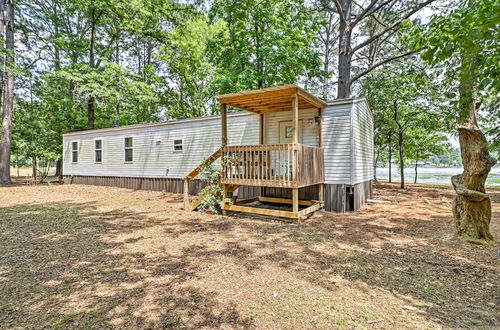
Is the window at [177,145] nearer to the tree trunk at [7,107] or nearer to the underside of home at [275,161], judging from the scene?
the underside of home at [275,161]

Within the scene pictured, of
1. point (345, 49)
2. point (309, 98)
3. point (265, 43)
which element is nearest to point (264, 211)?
point (309, 98)

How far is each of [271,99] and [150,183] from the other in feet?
25.0

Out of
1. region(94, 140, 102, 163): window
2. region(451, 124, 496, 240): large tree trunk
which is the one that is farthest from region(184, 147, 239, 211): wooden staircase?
region(94, 140, 102, 163): window

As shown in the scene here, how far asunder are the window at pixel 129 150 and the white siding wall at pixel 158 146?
0.23 meters

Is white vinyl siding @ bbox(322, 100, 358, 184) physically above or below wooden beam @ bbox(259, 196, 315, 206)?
above

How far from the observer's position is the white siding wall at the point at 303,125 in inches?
319

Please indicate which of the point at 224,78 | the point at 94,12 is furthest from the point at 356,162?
the point at 94,12

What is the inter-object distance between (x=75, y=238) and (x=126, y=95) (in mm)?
13339

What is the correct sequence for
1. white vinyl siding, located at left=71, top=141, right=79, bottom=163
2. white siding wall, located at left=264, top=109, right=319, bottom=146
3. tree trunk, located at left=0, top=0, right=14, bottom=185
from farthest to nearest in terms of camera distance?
white vinyl siding, located at left=71, top=141, right=79, bottom=163
tree trunk, located at left=0, top=0, right=14, bottom=185
white siding wall, located at left=264, top=109, right=319, bottom=146

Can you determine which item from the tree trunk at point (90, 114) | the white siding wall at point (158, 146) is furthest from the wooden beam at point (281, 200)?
the tree trunk at point (90, 114)

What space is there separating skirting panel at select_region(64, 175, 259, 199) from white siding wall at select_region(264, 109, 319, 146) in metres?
2.00

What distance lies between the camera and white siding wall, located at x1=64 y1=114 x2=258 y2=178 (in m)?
9.43

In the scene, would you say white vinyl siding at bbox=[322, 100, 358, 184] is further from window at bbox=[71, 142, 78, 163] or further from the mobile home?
window at bbox=[71, 142, 78, 163]

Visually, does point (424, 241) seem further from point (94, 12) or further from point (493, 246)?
point (94, 12)
